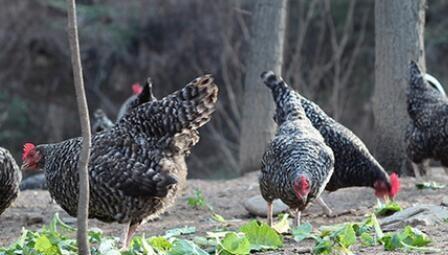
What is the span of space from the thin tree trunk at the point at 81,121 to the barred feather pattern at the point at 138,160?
1465 mm

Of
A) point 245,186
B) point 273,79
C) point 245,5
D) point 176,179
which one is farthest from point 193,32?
point 176,179

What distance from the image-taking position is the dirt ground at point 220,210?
757 cm

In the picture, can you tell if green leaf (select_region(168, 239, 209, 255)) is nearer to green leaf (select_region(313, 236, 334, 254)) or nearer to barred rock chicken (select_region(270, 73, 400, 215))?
green leaf (select_region(313, 236, 334, 254))

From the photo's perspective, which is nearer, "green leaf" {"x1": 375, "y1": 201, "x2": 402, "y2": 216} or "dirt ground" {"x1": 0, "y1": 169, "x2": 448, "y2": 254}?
"green leaf" {"x1": 375, "y1": 201, "x2": 402, "y2": 216}

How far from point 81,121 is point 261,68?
21.1 ft

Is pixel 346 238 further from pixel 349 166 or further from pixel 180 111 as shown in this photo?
pixel 349 166

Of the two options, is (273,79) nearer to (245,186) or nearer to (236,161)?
(245,186)

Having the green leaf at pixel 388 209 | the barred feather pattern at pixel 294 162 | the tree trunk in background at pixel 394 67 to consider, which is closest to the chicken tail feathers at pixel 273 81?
the barred feather pattern at pixel 294 162

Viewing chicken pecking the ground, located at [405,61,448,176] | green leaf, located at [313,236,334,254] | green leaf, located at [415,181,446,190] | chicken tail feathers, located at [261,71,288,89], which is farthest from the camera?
chicken pecking the ground, located at [405,61,448,176]

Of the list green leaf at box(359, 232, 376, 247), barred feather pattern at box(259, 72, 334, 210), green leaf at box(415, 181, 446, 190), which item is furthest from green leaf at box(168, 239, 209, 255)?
green leaf at box(415, 181, 446, 190)

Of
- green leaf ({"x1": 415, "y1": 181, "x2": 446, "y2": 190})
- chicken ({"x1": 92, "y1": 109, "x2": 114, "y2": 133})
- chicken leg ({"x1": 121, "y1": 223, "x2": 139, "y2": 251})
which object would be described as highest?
chicken leg ({"x1": 121, "y1": 223, "x2": 139, "y2": 251})

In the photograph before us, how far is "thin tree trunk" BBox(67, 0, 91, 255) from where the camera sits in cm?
459

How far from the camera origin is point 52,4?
18812 millimetres

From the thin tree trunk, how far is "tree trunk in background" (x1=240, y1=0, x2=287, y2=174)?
631 cm
